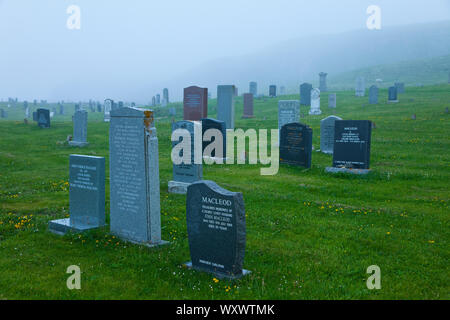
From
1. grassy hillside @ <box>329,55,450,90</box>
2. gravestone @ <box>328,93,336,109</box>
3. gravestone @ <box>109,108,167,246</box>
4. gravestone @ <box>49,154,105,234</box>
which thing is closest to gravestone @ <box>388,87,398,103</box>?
gravestone @ <box>328,93,336,109</box>

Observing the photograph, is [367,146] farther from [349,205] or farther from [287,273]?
[287,273]

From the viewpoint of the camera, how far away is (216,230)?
21.0 ft

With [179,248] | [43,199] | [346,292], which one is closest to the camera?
[346,292]

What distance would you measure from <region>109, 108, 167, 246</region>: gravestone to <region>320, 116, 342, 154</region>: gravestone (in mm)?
11590

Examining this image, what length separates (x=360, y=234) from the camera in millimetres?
8195

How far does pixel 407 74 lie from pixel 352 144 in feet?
220

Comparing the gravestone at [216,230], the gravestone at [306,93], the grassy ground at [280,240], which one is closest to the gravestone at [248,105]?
the gravestone at [306,93]

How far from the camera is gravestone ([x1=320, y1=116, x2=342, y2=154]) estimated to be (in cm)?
1788

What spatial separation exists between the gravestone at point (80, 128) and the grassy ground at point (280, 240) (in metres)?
5.58

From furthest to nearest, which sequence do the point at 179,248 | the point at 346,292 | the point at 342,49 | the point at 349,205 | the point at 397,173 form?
the point at 342,49 → the point at 397,173 → the point at 349,205 → the point at 179,248 → the point at 346,292

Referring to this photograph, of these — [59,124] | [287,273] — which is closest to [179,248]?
[287,273]

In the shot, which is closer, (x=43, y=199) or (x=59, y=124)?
(x=43, y=199)

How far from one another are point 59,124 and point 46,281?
2831cm

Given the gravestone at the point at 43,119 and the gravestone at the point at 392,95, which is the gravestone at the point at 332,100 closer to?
the gravestone at the point at 392,95
